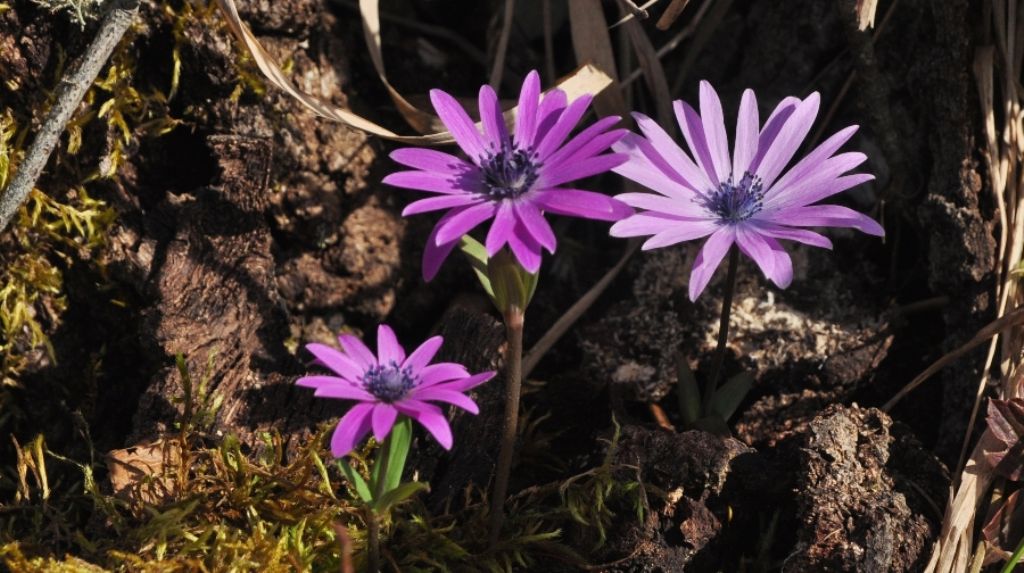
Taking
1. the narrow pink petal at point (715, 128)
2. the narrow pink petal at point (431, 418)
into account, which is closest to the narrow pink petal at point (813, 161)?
the narrow pink petal at point (715, 128)

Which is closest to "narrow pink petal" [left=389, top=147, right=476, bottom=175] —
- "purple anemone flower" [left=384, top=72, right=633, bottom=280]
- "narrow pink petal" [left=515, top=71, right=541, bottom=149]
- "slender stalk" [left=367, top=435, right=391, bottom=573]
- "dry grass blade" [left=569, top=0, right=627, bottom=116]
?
"purple anemone flower" [left=384, top=72, right=633, bottom=280]


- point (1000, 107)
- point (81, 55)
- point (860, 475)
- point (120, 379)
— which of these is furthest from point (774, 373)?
point (81, 55)

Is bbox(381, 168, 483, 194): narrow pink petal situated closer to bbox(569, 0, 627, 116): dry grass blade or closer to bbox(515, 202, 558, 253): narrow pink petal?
bbox(515, 202, 558, 253): narrow pink petal

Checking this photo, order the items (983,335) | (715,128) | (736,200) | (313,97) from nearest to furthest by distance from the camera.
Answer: (736,200) → (715,128) → (983,335) → (313,97)

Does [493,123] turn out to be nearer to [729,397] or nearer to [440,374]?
[440,374]

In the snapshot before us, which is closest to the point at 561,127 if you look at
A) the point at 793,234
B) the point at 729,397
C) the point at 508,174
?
the point at 508,174
